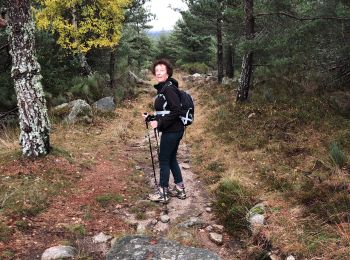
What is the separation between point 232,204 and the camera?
20.5 ft

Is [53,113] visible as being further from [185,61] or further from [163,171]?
[185,61]

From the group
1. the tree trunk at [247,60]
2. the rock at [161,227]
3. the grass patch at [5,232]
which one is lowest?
the rock at [161,227]

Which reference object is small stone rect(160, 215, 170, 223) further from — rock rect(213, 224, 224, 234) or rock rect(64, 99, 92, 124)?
rock rect(64, 99, 92, 124)

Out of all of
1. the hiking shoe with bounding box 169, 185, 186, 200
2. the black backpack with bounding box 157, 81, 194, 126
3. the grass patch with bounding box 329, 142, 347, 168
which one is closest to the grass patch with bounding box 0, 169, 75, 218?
the hiking shoe with bounding box 169, 185, 186, 200

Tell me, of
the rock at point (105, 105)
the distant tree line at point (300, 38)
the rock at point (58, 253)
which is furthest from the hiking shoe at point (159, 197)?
the rock at point (105, 105)

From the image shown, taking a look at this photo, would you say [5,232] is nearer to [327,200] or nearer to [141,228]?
[141,228]

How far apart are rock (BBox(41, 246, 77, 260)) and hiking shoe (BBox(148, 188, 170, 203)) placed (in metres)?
2.10

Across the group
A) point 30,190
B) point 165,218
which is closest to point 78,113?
point 30,190

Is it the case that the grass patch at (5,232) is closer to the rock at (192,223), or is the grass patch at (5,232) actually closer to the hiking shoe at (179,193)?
the rock at (192,223)

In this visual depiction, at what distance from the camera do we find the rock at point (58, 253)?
4.61 m

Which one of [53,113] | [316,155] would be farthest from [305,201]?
[53,113]

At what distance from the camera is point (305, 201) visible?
577 centimetres

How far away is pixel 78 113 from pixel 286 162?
7.54m

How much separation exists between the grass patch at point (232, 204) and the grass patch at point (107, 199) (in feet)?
5.99
